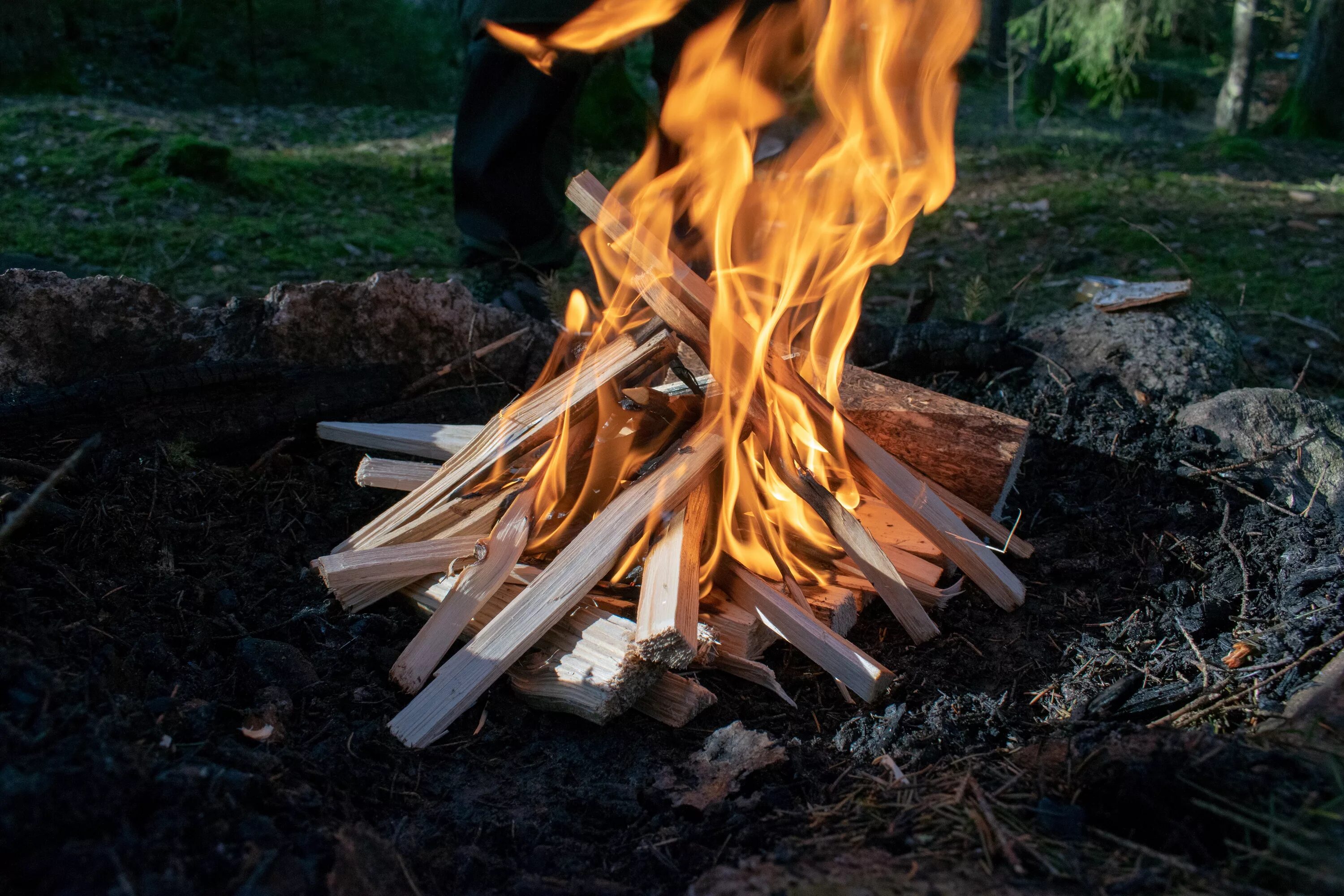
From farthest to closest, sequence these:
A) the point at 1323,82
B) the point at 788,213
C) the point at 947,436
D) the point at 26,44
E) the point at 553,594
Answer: the point at 1323,82 < the point at 26,44 < the point at 788,213 < the point at 947,436 < the point at 553,594

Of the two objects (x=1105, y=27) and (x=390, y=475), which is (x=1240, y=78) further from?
(x=390, y=475)

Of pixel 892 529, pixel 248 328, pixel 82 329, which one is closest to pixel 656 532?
pixel 892 529

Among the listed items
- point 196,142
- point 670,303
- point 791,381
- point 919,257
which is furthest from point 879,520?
point 196,142

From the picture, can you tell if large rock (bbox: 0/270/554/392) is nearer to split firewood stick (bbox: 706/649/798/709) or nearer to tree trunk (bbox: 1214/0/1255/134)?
split firewood stick (bbox: 706/649/798/709)

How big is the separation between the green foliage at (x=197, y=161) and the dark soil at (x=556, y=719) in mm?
4391

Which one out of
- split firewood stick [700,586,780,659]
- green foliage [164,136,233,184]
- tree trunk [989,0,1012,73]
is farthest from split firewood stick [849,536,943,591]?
tree trunk [989,0,1012,73]

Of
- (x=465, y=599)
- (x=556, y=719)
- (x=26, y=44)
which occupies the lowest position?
(x=556, y=719)

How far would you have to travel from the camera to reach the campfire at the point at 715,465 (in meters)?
2.29

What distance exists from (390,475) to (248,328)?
0.81 m

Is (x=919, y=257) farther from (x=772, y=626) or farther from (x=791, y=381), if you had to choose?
(x=772, y=626)

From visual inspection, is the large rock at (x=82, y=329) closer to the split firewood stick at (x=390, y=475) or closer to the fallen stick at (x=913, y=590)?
the split firewood stick at (x=390, y=475)

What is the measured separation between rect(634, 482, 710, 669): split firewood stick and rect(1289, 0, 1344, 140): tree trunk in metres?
12.0

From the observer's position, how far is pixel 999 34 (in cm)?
1664

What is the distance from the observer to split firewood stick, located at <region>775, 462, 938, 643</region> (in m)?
2.48
